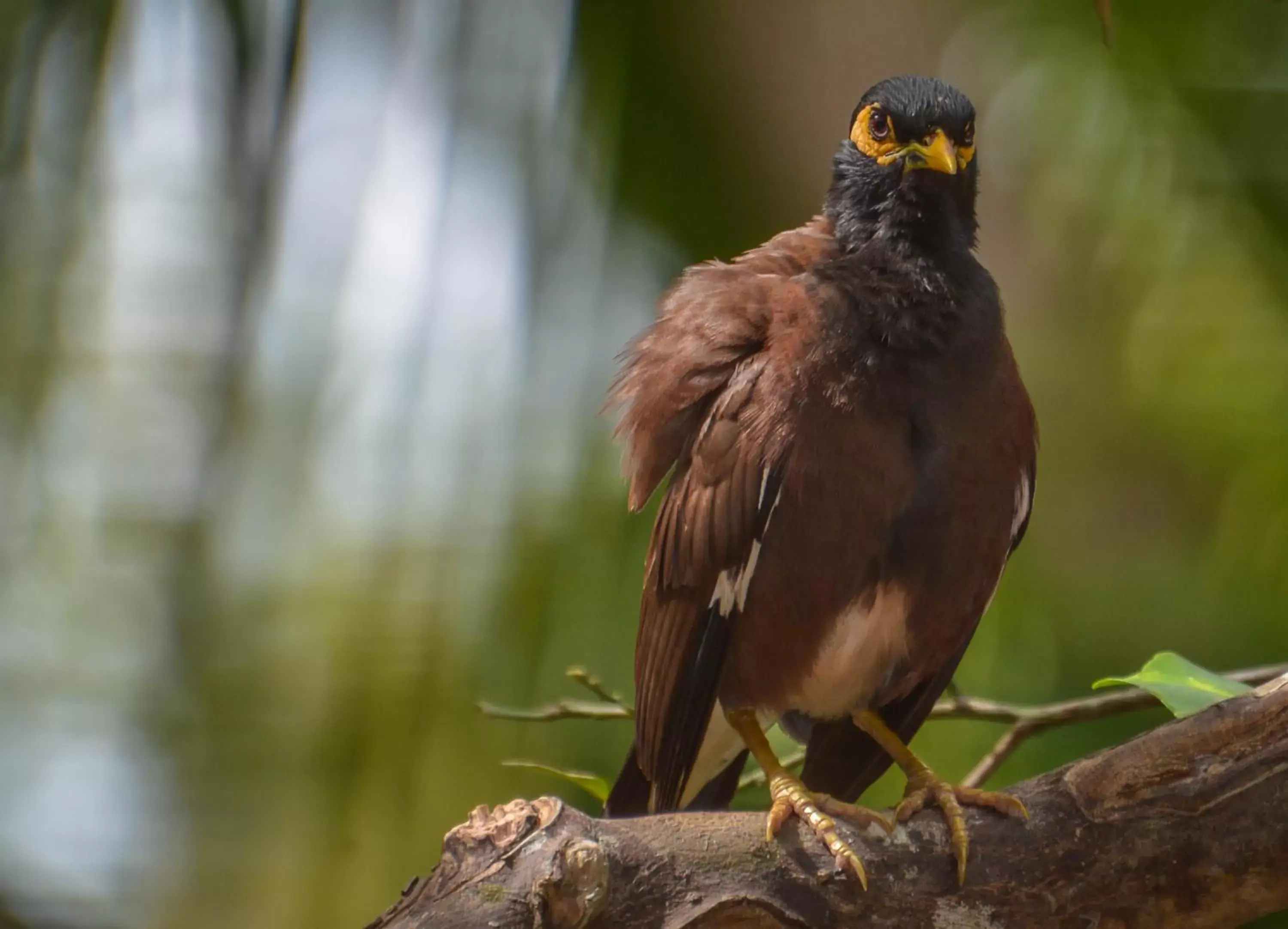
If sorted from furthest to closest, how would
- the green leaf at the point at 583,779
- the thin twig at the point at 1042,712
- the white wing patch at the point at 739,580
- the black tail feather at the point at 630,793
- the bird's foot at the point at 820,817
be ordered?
1. the black tail feather at the point at 630,793
2. the thin twig at the point at 1042,712
3. the white wing patch at the point at 739,580
4. the green leaf at the point at 583,779
5. the bird's foot at the point at 820,817

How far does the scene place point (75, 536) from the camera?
381cm

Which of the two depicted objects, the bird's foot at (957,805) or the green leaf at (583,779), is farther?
the green leaf at (583,779)

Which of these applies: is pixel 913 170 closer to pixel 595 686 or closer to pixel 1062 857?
pixel 595 686

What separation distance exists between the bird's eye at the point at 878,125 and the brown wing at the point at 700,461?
0.23 m

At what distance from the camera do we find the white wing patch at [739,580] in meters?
2.45

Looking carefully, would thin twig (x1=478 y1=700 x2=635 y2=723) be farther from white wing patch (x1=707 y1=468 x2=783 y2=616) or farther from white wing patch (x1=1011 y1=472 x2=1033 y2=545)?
white wing patch (x1=1011 y1=472 x2=1033 y2=545)

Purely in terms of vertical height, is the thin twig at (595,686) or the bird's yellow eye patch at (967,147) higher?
the bird's yellow eye patch at (967,147)

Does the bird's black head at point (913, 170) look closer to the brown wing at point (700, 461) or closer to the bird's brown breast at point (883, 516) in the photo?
the brown wing at point (700, 461)

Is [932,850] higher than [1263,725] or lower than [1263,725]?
lower

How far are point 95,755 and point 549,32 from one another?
2540 millimetres

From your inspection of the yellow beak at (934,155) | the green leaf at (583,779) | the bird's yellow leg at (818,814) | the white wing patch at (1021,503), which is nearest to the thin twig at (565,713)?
the green leaf at (583,779)

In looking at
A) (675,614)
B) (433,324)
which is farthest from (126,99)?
(675,614)

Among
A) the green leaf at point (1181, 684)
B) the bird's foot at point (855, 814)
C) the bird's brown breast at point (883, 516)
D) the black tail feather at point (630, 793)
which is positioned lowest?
the black tail feather at point (630, 793)

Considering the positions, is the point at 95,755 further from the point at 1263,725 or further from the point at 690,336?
the point at 1263,725
